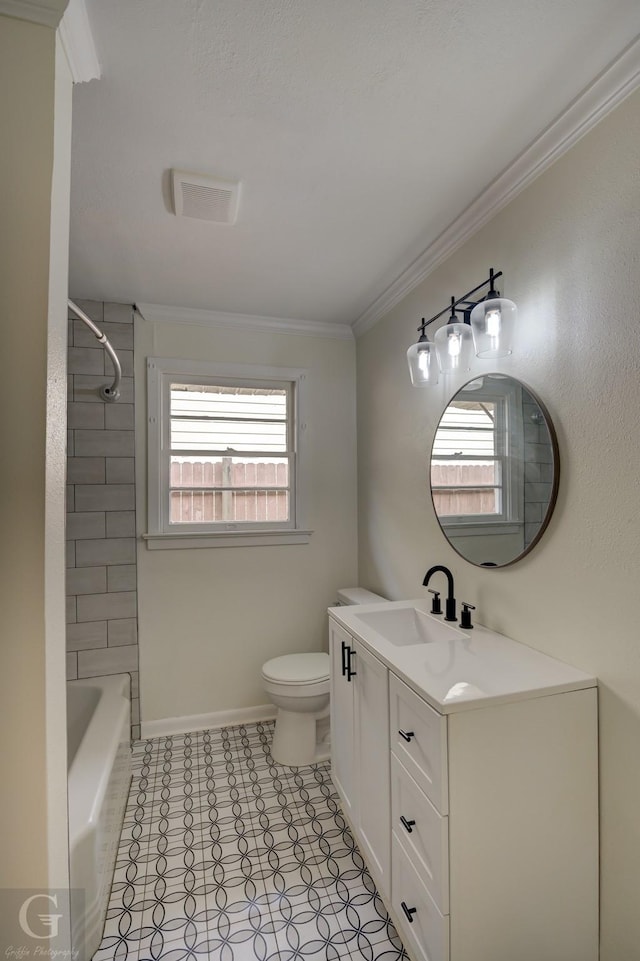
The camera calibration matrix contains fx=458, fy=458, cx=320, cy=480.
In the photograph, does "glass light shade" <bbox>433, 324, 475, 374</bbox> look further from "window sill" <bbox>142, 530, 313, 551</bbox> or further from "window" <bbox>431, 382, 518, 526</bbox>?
"window sill" <bbox>142, 530, 313, 551</bbox>

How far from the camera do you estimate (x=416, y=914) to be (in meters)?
1.28

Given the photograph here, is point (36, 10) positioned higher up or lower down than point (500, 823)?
higher up

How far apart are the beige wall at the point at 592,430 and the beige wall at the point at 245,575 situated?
1.36 meters

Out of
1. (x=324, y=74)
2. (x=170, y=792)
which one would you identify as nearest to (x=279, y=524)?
(x=170, y=792)

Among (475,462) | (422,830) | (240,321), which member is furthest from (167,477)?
(422,830)

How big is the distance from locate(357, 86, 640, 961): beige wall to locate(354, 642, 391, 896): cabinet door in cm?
51

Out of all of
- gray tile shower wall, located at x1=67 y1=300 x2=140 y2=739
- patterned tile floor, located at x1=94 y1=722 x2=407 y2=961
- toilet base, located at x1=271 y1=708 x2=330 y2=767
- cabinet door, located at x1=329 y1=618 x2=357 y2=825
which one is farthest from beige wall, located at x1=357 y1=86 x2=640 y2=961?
gray tile shower wall, located at x1=67 y1=300 x2=140 y2=739

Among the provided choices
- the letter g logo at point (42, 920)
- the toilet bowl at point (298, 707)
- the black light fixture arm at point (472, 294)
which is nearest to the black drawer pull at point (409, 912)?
the letter g logo at point (42, 920)

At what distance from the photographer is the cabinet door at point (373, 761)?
1487mm

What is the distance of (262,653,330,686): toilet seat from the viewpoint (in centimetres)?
235

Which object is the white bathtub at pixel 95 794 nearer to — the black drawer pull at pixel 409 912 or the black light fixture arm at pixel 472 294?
the black drawer pull at pixel 409 912

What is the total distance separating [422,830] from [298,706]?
47.3 inches

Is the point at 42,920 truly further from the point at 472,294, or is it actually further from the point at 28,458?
the point at 472,294

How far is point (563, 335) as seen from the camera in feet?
4.65
